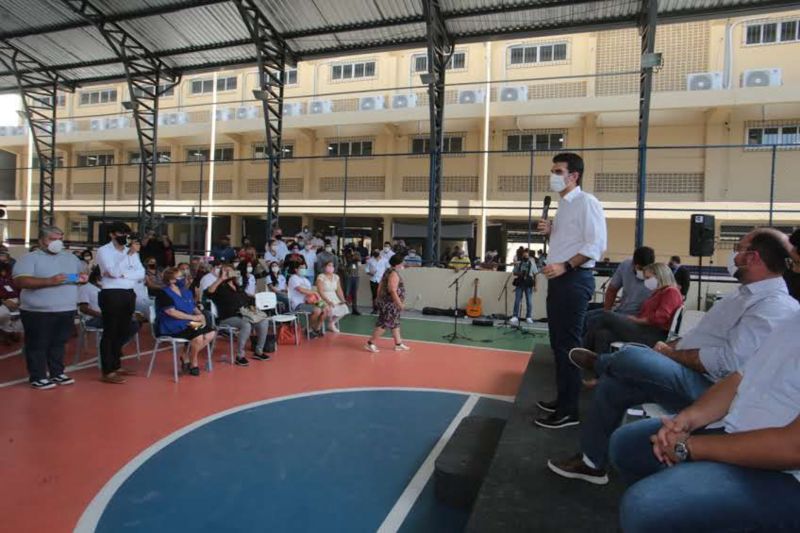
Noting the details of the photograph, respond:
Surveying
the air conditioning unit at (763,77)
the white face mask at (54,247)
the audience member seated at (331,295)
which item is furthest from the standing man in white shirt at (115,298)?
the air conditioning unit at (763,77)

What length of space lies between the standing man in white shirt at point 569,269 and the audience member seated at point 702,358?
19.3 inches

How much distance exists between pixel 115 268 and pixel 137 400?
1438mm

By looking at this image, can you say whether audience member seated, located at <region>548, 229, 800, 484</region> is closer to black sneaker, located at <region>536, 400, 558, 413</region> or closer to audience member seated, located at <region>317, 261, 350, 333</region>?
black sneaker, located at <region>536, 400, 558, 413</region>

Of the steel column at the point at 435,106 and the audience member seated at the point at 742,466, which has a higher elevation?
the steel column at the point at 435,106

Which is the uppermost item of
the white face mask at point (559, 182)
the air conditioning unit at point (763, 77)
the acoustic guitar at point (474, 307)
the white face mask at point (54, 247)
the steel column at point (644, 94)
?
the air conditioning unit at point (763, 77)

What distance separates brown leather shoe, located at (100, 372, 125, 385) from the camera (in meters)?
5.55

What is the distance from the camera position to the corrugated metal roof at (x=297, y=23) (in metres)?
11.0

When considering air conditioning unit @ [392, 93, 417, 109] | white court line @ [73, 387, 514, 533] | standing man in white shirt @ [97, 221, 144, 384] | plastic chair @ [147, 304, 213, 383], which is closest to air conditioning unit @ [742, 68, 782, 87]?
air conditioning unit @ [392, 93, 417, 109]

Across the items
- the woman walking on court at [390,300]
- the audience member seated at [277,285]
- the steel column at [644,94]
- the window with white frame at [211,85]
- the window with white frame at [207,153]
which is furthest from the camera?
the window with white frame at [211,85]

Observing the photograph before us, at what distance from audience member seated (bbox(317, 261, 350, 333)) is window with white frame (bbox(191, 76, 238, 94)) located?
1824 centimetres

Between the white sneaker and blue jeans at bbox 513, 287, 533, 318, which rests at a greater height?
blue jeans at bbox 513, 287, 533, 318

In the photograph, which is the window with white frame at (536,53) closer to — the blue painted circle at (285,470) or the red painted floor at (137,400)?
the red painted floor at (137,400)

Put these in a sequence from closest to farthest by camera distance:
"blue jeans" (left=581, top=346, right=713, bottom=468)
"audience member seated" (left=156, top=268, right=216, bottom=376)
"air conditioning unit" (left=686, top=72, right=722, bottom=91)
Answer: "blue jeans" (left=581, top=346, right=713, bottom=468)
"audience member seated" (left=156, top=268, right=216, bottom=376)
"air conditioning unit" (left=686, top=72, right=722, bottom=91)

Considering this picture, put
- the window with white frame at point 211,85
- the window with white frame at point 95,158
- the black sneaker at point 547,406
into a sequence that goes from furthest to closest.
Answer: the window with white frame at point 95,158 → the window with white frame at point 211,85 → the black sneaker at point 547,406
